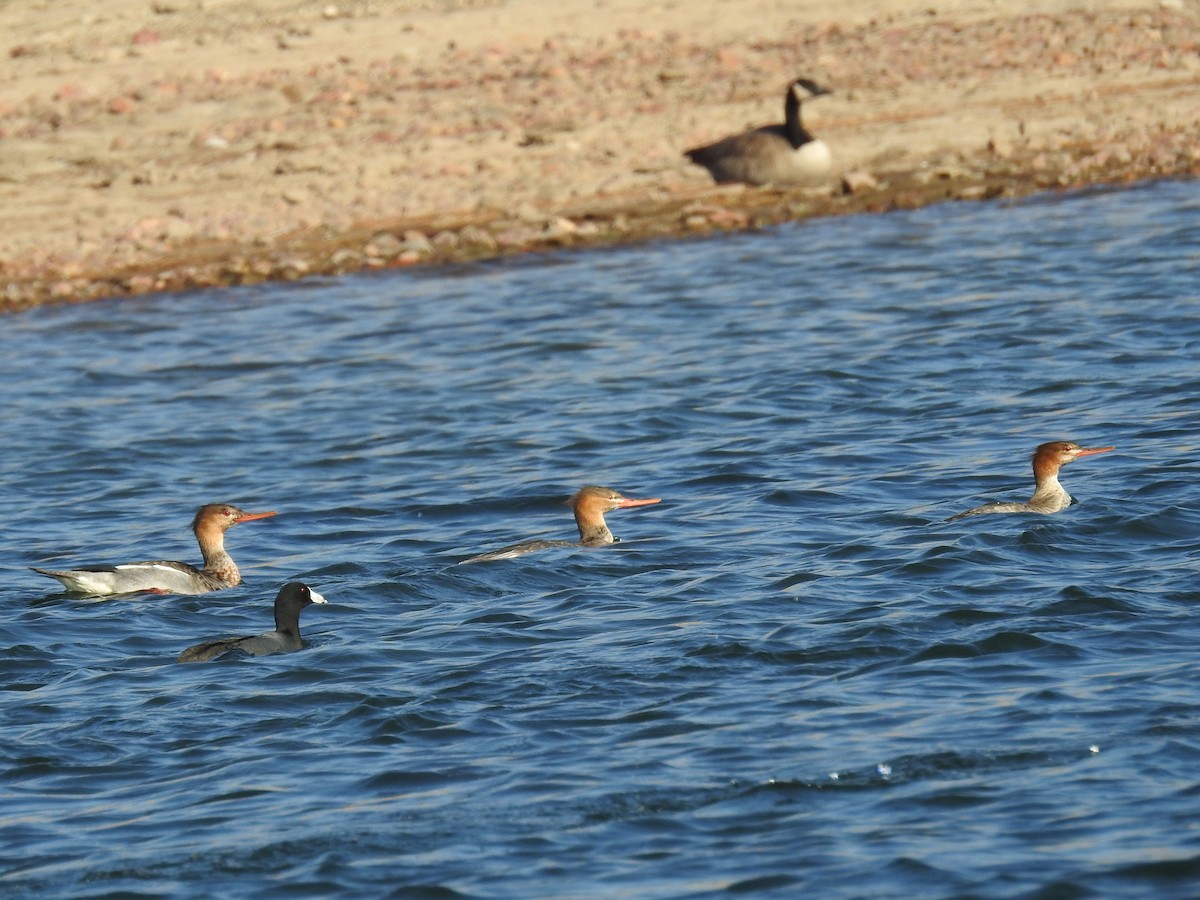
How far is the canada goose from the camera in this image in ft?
76.2

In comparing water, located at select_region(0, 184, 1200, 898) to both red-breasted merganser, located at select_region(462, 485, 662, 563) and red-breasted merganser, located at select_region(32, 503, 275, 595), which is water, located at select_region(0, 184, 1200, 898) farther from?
red-breasted merganser, located at select_region(462, 485, 662, 563)

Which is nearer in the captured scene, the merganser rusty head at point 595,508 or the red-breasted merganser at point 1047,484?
the red-breasted merganser at point 1047,484

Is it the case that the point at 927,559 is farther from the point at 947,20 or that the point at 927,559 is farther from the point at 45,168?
the point at 947,20

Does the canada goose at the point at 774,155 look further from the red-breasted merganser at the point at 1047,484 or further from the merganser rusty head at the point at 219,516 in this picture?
the merganser rusty head at the point at 219,516

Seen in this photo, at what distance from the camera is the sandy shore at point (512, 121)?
23.6 metres

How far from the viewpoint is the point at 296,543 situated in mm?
14844

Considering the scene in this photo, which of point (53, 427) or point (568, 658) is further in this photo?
point (53, 427)

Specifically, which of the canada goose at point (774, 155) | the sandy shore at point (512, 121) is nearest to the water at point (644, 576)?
the canada goose at point (774, 155)

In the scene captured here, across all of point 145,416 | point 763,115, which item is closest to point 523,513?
point 145,416

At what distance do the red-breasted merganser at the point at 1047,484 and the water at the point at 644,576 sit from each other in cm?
20

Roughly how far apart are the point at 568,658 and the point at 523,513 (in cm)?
451

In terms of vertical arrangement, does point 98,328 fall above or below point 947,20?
below

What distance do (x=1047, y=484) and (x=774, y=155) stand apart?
33.6 feet

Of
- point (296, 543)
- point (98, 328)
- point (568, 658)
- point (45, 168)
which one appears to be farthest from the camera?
point (45, 168)
